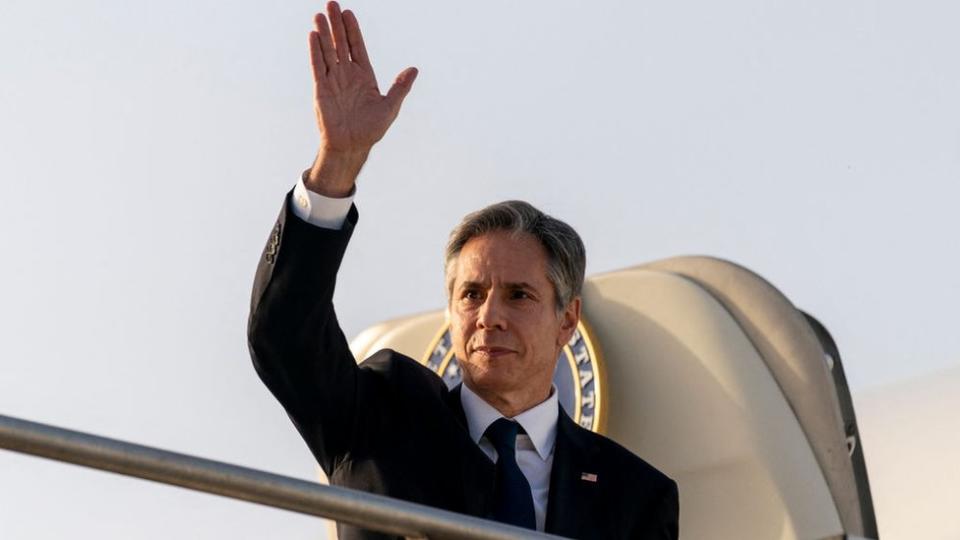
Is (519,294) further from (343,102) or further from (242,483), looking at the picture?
(242,483)

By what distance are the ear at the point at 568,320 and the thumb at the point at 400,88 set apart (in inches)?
25.3

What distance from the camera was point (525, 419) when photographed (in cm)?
442

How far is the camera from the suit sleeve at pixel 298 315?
4.01 m

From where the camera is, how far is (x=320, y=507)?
3.05m

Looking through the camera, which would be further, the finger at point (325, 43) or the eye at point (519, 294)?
the eye at point (519, 294)

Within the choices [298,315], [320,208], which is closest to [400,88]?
[320,208]

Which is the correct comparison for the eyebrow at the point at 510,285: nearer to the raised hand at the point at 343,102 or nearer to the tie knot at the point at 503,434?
the tie knot at the point at 503,434

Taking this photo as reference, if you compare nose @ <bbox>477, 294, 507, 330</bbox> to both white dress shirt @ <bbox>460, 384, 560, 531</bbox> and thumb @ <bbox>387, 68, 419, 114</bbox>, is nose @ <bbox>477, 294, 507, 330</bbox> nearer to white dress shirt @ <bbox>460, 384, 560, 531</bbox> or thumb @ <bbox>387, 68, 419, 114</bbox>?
white dress shirt @ <bbox>460, 384, 560, 531</bbox>

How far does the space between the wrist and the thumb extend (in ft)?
0.39

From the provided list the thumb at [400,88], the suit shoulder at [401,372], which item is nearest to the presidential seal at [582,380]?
the suit shoulder at [401,372]

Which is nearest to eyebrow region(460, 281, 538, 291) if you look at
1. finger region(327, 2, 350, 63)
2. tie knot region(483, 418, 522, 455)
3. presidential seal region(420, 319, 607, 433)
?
tie knot region(483, 418, 522, 455)

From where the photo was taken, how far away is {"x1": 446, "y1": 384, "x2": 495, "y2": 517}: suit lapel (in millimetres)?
4215

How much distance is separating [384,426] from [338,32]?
75 cm

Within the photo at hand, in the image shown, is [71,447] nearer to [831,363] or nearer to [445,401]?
[445,401]
